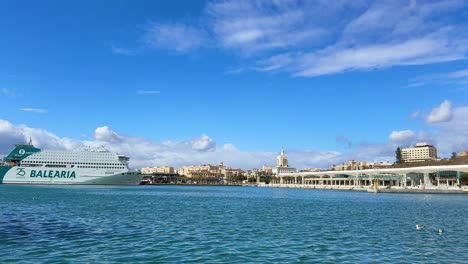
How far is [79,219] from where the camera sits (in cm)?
3491

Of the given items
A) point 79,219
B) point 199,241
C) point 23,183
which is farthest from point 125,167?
point 199,241

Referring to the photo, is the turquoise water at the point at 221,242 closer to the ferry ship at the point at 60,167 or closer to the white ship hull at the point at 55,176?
the white ship hull at the point at 55,176

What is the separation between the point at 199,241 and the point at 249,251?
4147 millimetres

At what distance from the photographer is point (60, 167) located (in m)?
147

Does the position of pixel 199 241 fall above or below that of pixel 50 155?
below

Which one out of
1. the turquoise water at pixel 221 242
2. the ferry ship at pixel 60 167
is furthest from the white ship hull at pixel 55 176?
the turquoise water at pixel 221 242

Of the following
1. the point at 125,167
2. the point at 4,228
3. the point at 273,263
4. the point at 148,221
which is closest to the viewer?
the point at 273,263

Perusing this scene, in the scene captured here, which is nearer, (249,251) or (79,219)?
(249,251)

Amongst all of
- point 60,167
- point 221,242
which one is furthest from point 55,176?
point 221,242

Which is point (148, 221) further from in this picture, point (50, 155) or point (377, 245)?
point (50, 155)

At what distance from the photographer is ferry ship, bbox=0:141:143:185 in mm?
143250

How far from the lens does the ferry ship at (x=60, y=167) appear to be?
5640 inches

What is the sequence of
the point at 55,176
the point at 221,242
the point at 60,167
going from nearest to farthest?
the point at 221,242
the point at 55,176
the point at 60,167

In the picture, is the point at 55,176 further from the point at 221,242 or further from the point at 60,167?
the point at 221,242
